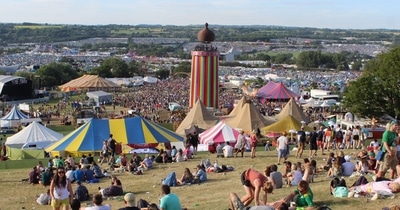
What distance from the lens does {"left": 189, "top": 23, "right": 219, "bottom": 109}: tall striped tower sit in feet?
112

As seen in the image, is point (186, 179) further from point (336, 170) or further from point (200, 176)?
point (336, 170)

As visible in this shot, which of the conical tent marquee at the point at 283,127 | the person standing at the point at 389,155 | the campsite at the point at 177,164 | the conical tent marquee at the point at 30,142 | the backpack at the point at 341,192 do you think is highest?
the person standing at the point at 389,155

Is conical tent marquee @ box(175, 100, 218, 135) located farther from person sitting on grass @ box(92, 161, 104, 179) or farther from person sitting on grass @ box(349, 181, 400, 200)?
person sitting on grass @ box(349, 181, 400, 200)

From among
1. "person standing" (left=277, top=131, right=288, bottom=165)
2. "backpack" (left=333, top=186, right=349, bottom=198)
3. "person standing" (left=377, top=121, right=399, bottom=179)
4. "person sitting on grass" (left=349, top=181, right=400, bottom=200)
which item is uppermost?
"person standing" (left=377, top=121, right=399, bottom=179)

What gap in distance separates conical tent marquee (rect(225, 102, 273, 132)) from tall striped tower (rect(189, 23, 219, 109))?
7.22m

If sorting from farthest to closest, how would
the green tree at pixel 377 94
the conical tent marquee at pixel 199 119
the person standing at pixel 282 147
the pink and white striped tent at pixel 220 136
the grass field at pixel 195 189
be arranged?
the green tree at pixel 377 94 → the conical tent marquee at pixel 199 119 → the pink and white striped tent at pixel 220 136 → the person standing at pixel 282 147 → the grass field at pixel 195 189

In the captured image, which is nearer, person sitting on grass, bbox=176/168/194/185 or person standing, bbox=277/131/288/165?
person sitting on grass, bbox=176/168/194/185

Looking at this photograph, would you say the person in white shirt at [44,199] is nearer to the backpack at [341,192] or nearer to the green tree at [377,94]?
the backpack at [341,192]

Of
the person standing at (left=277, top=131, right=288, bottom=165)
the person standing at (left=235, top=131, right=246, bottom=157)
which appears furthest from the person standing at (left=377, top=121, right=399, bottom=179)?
the person standing at (left=235, top=131, right=246, bottom=157)

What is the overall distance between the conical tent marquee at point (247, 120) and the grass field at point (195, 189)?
8.65 metres

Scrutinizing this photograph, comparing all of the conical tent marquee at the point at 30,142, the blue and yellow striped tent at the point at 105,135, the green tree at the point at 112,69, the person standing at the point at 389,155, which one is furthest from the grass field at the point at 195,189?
the green tree at the point at 112,69

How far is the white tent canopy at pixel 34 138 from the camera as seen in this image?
73.6ft

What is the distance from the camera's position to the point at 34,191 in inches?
548

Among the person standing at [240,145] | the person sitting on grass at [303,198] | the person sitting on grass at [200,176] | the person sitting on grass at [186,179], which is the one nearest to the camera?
the person sitting on grass at [303,198]
